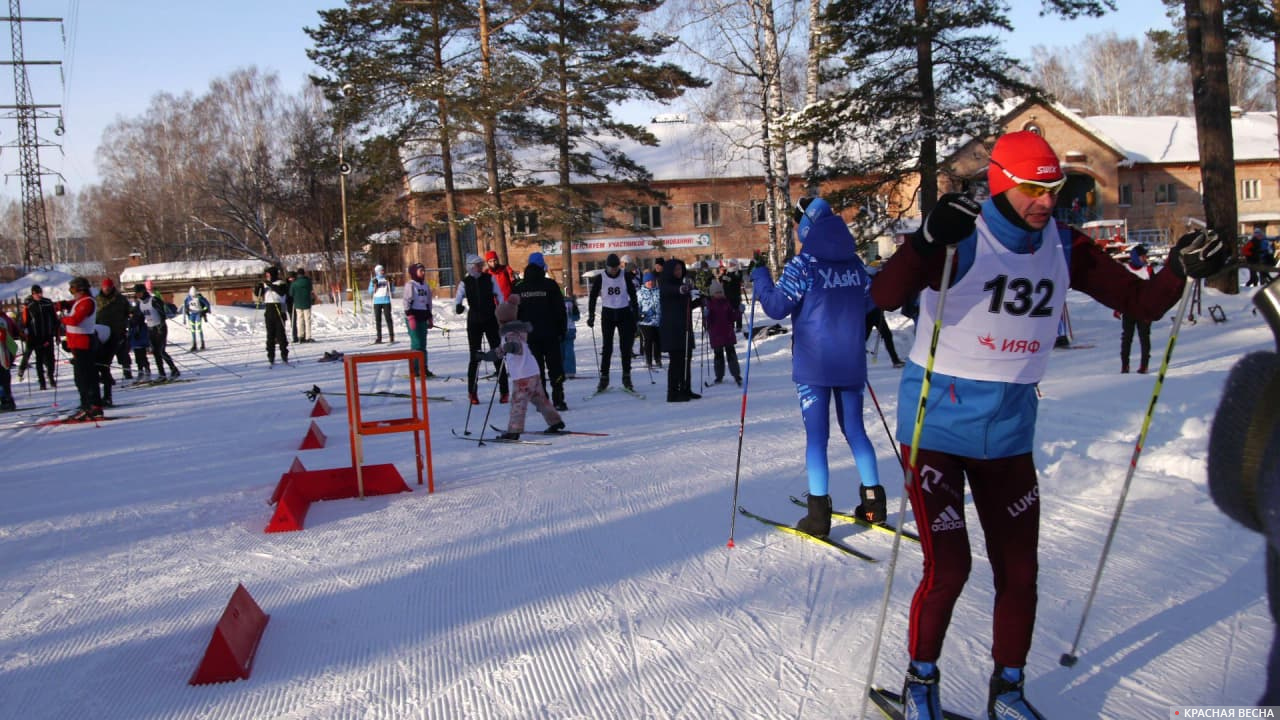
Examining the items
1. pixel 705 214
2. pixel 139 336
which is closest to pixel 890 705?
pixel 139 336

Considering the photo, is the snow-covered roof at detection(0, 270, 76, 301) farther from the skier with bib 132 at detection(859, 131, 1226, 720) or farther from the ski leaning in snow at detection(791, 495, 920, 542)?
the skier with bib 132 at detection(859, 131, 1226, 720)

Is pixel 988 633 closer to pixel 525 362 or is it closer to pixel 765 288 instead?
pixel 765 288

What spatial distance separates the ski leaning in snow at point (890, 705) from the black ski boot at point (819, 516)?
1.85m

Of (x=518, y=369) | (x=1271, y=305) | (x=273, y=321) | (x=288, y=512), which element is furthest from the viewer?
(x=273, y=321)

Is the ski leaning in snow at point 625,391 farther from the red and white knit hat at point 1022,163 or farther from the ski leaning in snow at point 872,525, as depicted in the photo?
the red and white knit hat at point 1022,163

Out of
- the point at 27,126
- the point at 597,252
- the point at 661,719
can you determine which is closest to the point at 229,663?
the point at 661,719

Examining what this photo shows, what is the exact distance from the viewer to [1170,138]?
5412cm

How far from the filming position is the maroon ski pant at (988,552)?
286 cm

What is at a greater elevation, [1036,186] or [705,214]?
[705,214]

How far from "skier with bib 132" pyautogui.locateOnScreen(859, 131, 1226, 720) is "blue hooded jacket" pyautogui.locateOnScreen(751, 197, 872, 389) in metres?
1.94

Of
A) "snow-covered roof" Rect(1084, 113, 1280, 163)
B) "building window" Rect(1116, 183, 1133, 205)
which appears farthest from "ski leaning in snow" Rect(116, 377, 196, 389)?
"building window" Rect(1116, 183, 1133, 205)

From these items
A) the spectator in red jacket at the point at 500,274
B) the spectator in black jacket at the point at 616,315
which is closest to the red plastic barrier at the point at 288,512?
the spectator in red jacket at the point at 500,274

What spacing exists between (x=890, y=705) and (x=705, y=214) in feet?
155

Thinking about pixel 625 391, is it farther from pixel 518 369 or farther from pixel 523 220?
pixel 523 220
